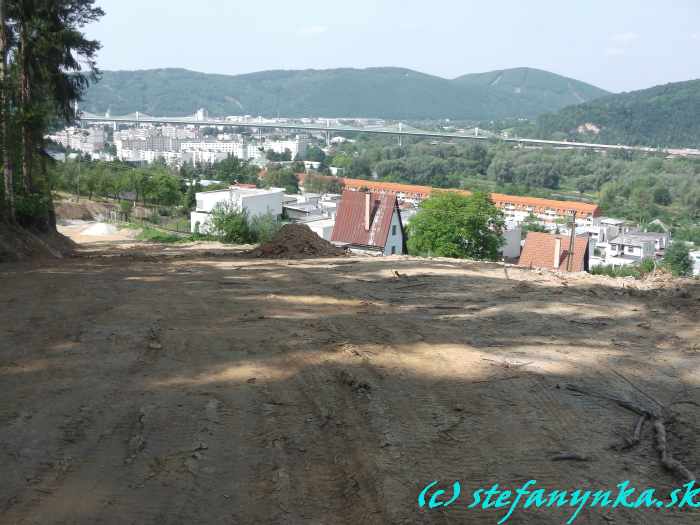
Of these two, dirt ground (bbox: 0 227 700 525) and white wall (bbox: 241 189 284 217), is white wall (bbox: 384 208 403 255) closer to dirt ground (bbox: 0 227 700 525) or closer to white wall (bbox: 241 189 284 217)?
white wall (bbox: 241 189 284 217)

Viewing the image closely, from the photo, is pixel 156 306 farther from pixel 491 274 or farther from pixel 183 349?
pixel 491 274

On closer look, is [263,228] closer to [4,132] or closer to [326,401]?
[4,132]

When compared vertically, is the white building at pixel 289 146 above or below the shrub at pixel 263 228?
below

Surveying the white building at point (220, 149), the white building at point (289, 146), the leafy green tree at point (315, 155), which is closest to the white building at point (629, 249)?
the leafy green tree at point (315, 155)

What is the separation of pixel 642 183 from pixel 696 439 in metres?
85.6

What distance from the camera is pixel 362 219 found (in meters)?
32.8

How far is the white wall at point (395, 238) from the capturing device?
32531 millimetres

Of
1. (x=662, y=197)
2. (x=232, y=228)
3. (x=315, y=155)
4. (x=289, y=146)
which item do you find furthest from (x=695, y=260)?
(x=289, y=146)

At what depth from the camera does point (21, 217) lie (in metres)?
20.1

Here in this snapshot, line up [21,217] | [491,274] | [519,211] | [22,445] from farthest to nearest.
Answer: [519,211] → [21,217] → [491,274] → [22,445]

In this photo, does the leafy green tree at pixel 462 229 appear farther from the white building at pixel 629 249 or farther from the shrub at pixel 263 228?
the shrub at pixel 263 228

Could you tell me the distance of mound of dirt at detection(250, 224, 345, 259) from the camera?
16.0 meters

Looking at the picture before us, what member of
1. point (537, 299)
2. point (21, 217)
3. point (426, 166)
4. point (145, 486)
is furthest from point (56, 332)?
point (426, 166)

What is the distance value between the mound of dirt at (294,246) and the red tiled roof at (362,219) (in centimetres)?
1552
